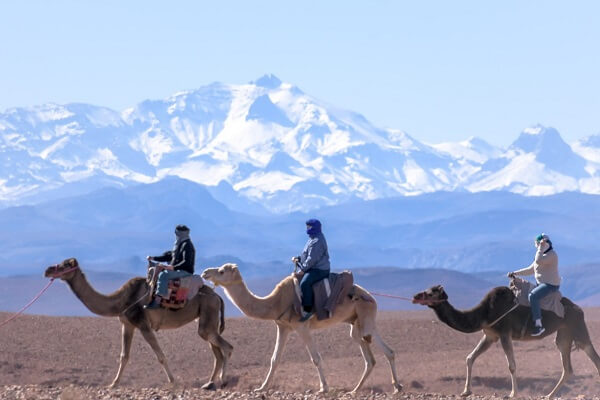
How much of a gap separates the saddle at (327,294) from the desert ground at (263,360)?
6.37 m

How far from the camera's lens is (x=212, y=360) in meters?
35.2

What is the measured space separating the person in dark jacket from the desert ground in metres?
6.40

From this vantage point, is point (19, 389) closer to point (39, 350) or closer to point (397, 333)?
point (39, 350)

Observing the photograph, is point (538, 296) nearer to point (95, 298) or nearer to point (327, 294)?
point (327, 294)

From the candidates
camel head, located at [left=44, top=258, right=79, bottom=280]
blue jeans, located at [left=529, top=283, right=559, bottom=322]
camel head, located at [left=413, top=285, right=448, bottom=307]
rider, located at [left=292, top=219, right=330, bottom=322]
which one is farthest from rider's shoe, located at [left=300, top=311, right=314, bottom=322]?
camel head, located at [left=44, top=258, right=79, bottom=280]

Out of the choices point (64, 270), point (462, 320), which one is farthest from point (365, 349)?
point (64, 270)

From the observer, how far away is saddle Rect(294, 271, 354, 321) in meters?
20.6

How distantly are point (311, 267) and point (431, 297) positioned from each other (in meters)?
1.96

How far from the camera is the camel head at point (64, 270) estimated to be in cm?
2067

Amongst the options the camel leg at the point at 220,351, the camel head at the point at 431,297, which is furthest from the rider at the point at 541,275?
the camel leg at the point at 220,351

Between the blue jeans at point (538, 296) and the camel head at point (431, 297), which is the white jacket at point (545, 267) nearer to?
the blue jeans at point (538, 296)

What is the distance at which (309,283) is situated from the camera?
67.6 feet

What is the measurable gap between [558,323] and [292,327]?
4266 mm

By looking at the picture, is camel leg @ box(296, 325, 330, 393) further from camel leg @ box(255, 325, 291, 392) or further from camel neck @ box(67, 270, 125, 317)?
camel neck @ box(67, 270, 125, 317)
